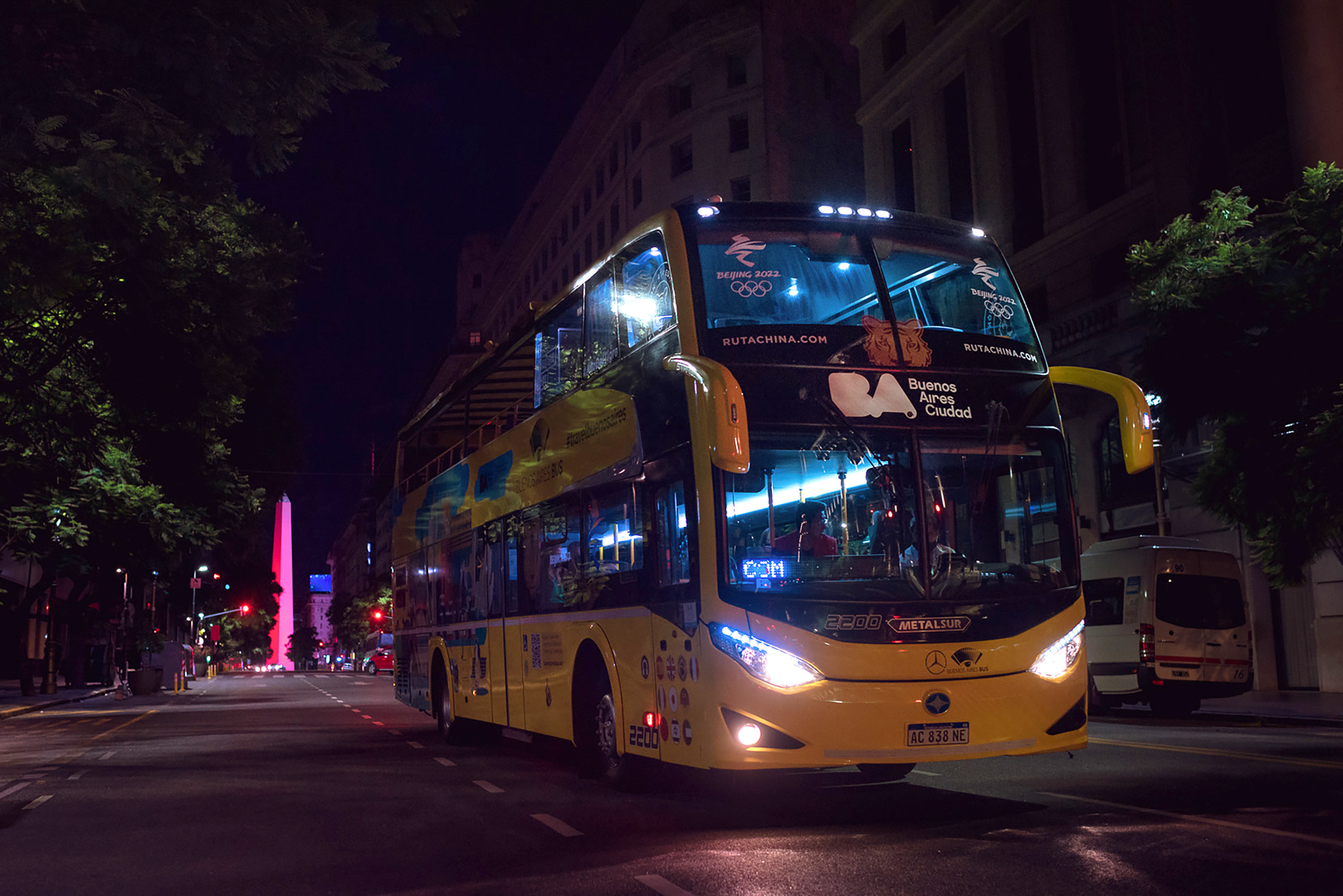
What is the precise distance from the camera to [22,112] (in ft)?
34.9

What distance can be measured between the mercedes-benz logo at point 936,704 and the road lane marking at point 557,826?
8.10 ft

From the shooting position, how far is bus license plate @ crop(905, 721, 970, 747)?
8.98 m

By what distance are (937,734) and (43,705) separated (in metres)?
34.2

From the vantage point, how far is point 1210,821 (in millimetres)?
8547

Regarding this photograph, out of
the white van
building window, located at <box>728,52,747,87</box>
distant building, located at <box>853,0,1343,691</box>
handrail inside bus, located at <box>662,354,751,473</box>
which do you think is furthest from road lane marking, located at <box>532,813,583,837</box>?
building window, located at <box>728,52,747,87</box>

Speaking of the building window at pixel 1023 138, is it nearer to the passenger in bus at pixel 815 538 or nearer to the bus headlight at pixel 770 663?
the passenger in bus at pixel 815 538

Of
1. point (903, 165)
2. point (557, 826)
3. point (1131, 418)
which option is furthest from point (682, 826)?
point (903, 165)

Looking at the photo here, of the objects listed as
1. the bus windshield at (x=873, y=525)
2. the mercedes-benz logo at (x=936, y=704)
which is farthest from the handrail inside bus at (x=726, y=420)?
the mercedes-benz logo at (x=936, y=704)

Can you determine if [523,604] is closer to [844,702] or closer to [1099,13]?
[844,702]

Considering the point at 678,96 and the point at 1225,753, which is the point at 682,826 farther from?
the point at 678,96

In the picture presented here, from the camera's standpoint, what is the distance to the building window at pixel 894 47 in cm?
4216

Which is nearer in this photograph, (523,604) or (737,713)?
(737,713)

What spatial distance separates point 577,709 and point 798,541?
154 inches

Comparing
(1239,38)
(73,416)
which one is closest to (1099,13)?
(1239,38)
